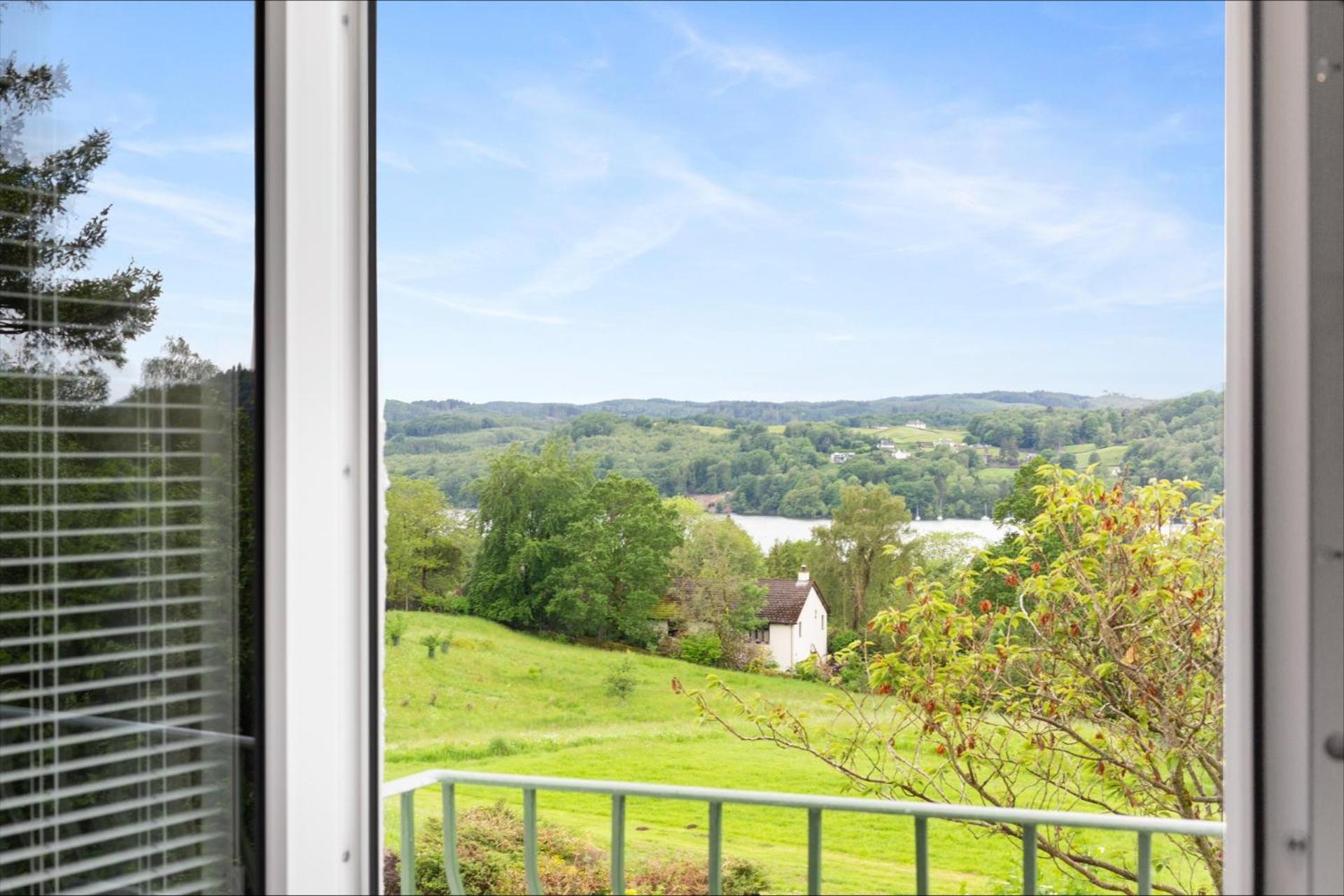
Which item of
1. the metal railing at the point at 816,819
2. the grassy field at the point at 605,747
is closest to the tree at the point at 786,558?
the grassy field at the point at 605,747

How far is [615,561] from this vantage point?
357 centimetres

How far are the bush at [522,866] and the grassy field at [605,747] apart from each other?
46mm

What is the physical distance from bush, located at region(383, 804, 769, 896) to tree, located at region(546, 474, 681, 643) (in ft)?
2.44

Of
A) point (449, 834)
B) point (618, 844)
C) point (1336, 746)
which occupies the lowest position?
point (449, 834)

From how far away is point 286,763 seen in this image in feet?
2.42

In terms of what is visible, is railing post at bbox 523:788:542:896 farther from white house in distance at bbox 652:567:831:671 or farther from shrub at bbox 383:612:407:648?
shrub at bbox 383:612:407:648

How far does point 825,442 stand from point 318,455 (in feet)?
8.66

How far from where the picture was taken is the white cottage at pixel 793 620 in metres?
3.21

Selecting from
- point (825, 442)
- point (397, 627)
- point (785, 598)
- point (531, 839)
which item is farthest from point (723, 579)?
point (531, 839)

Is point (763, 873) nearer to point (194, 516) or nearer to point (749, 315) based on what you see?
point (749, 315)

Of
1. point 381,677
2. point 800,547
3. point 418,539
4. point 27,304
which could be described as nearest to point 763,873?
point 800,547

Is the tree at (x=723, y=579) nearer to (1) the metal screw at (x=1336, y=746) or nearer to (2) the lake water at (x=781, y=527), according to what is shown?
(2) the lake water at (x=781, y=527)

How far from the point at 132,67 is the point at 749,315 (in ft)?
8.77

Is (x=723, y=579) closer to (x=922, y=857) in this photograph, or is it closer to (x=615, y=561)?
(x=615, y=561)
